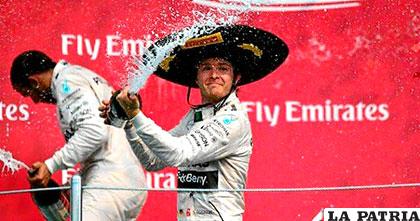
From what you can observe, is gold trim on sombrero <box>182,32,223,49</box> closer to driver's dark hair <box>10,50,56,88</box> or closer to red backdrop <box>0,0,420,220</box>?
driver's dark hair <box>10,50,56,88</box>

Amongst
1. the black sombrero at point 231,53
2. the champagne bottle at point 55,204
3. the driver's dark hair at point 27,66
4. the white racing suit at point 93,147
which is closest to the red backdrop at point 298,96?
the driver's dark hair at point 27,66

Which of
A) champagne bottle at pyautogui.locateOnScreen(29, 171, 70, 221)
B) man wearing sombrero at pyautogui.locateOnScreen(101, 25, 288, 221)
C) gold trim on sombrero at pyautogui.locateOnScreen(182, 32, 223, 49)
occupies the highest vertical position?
gold trim on sombrero at pyautogui.locateOnScreen(182, 32, 223, 49)

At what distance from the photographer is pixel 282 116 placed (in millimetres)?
7883

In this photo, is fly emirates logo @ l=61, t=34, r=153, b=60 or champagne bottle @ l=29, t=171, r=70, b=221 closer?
champagne bottle @ l=29, t=171, r=70, b=221

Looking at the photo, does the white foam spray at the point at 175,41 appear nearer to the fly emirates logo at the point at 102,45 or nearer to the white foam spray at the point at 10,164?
the fly emirates logo at the point at 102,45

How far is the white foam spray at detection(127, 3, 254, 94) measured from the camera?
20.1ft

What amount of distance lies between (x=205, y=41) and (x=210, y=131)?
1.68 feet

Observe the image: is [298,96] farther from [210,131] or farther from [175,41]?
[210,131]

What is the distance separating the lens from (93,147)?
698 centimetres

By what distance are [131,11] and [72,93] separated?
3.22 ft

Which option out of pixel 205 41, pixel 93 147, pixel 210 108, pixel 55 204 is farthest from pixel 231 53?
pixel 55 204

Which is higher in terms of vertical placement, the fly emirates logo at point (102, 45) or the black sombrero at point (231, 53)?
the fly emirates logo at point (102, 45)

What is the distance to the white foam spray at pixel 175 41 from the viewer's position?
612 centimetres

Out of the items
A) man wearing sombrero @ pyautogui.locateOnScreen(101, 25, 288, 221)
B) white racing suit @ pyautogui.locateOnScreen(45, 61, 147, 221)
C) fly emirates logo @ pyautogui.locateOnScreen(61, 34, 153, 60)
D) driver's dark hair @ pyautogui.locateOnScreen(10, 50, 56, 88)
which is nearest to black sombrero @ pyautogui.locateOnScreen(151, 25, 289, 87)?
man wearing sombrero @ pyautogui.locateOnScreen(101, 25, 288, 221)
